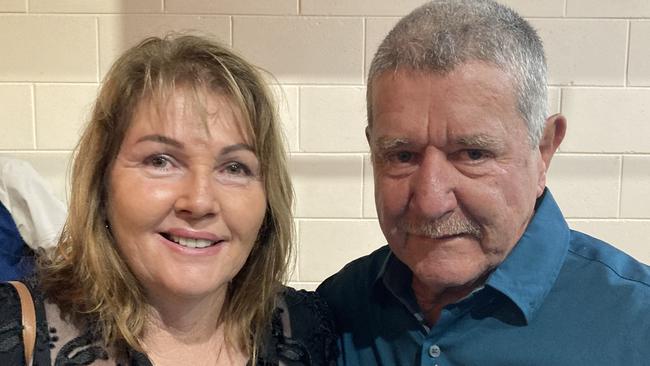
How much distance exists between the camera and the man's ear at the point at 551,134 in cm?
123

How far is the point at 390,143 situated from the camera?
46.5 inches

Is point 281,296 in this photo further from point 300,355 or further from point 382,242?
point 382,242

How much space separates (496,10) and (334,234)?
5.03 ft

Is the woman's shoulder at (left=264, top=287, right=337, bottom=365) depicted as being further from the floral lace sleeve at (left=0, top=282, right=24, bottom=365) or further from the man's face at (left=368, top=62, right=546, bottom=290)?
the floral lace sleeve at (left=0, top=282, right=24, bottom=365)

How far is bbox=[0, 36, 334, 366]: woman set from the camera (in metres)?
1.18

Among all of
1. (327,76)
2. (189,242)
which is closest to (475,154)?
(189,242)

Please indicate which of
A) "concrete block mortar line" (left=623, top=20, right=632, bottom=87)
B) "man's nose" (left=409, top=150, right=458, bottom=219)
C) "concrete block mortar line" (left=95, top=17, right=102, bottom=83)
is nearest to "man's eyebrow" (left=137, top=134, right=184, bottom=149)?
"man's nose" (left=409, top=150, right=458, bottom=219)

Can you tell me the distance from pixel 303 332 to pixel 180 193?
19.0 inches

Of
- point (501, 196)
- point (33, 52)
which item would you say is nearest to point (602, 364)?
point (501, 196)

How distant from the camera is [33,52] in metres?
2.39

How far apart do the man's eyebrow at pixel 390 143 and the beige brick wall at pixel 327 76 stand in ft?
4.15

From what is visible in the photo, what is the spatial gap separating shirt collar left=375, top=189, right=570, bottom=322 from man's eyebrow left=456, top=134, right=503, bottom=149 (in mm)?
259

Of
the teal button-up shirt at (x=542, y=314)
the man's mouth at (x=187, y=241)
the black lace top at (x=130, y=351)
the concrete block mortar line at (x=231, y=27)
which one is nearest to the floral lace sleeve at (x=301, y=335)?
the black lace top at (x=130, y=351)

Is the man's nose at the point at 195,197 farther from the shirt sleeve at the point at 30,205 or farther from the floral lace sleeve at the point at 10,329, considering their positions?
the shirt sleeve at the point at 30,205
